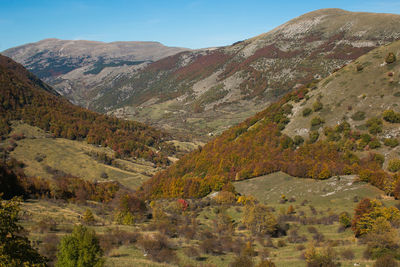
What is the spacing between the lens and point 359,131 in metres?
67.9

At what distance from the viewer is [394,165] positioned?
55094 millimetres

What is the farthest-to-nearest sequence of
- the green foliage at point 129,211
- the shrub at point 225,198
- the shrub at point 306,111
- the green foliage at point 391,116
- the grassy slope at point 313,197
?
the shrub at point 306,111 < the green foliage at point 391,116 < the shrub at point 225,198 < the green foliage at point 129,211 < the grassy slope at point 313,197

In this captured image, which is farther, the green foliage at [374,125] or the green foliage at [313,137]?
the green foliage at [313,137]

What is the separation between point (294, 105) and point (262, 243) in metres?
66.1

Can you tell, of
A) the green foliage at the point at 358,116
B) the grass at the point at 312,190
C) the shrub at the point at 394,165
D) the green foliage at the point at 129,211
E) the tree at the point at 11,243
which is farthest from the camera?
the green foliage at the point at 358,116

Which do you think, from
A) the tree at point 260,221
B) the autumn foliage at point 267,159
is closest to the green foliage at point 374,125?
the autumn foliage at point 267,159

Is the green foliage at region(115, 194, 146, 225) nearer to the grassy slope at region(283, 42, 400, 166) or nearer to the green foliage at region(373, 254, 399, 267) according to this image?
the green foliage at region(373, 254, 399, 267)

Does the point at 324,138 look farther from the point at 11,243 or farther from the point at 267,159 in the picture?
the point at 11,243

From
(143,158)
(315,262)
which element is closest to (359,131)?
(315,262)

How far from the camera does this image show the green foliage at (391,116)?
2522 inches

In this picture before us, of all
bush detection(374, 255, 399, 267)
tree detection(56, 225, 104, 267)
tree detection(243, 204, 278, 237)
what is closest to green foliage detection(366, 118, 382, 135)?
tree detection(243, 204, 278, 237)

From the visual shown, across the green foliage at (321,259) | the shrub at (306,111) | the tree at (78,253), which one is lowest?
the green foliage at (321,259)

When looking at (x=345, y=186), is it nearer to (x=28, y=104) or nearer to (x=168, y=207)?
(x=168, y=207)

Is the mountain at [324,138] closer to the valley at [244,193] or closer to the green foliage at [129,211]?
the valley at [244,193]
